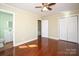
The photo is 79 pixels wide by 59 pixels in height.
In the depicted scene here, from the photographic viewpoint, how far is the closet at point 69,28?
96.9 inches

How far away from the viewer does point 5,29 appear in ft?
7.36

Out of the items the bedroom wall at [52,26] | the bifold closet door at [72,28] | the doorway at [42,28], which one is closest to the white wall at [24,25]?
the doorway at [42,28]

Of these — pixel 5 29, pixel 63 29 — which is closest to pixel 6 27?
pixel 5 29

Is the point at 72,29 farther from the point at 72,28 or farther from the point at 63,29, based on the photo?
the point at 63,29

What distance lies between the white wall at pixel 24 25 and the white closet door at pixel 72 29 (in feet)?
3.08

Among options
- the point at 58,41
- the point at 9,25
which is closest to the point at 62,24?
the point at 58,41

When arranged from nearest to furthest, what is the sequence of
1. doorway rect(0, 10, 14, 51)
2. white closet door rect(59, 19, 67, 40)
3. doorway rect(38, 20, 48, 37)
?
doorway rect(0, 10, 14, 51), doorway rect(38, 20, 48, 37), white closet door rect(59, 19, 67, 40)

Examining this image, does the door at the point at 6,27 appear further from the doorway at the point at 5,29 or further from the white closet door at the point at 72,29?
the white closet door at the point at 72,29

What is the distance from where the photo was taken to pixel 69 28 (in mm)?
2551

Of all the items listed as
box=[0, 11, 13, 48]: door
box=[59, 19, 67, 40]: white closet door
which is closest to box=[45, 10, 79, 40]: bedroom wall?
box=[59, 19, 67, 40]: white closet door

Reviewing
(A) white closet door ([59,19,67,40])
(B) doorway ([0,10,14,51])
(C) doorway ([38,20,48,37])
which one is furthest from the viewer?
(A) white closet door ([59,19,67,40])

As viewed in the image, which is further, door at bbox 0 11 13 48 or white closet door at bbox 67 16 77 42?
white closet door at bbox 67 16 77 42

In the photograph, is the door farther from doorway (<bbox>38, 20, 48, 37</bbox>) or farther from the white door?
the white door

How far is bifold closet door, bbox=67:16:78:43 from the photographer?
246 cm
